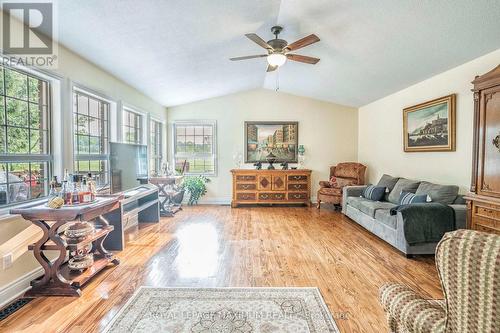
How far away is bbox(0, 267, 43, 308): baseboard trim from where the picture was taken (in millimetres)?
2264

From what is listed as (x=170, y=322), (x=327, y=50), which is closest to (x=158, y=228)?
(x=170, y=322)

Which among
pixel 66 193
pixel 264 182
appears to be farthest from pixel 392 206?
pixel 66 193

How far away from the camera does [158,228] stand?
15.1 ft

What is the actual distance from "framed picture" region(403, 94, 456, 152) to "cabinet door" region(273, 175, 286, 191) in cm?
265

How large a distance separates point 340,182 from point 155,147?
14.4 ft

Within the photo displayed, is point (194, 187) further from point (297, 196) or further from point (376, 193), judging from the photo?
point (376, 193)

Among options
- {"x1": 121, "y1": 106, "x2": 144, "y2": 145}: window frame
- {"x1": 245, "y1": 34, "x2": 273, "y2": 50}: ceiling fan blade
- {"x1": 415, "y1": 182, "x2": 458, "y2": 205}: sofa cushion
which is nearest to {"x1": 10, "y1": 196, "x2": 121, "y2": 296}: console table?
{"x1": 121, "y1": 106, "x2": 144, "y2": 145}: window frame

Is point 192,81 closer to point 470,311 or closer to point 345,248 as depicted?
point 345,248

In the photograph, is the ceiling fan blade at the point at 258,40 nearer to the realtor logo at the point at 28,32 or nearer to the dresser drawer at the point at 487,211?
the realtor logo at the point at 28,32

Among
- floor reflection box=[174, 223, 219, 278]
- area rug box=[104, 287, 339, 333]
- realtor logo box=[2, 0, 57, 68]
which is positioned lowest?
area rug box=[104, 287, 339, 333]

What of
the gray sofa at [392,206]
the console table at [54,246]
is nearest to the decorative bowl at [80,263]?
the console table at [54,246]

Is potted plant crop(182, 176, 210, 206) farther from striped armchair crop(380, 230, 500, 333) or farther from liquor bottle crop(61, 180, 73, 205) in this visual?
striped armchair crop(380, 230, 500, 333)

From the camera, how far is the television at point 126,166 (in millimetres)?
3607

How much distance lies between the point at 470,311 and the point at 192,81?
5.18m
